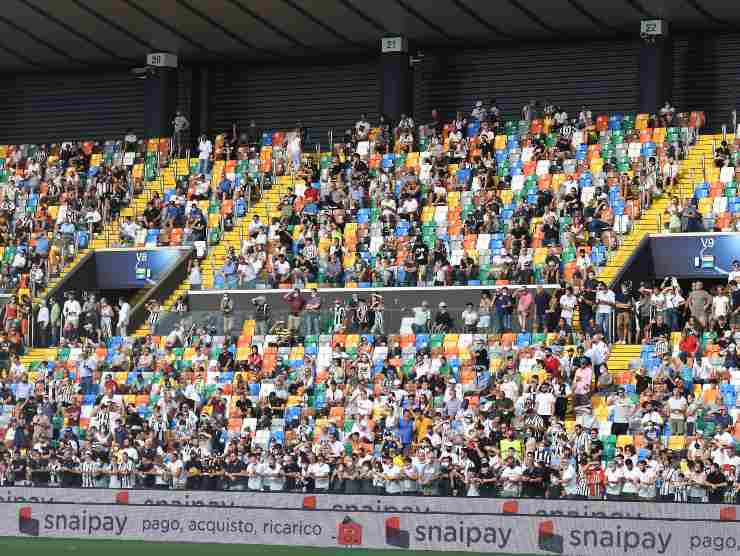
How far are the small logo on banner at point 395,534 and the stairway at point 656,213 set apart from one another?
11421 millimetres

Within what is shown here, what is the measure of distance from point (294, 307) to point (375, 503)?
38.3ft

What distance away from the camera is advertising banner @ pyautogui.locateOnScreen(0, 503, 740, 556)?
Answer: 73.6ft

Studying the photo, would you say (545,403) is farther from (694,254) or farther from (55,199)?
(55,199)

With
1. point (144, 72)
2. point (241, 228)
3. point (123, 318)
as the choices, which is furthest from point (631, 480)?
point (144, 72)

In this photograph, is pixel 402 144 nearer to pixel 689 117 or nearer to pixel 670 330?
pixel 689 117

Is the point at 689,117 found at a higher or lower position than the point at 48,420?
higher

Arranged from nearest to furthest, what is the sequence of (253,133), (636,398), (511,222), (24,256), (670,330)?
1. (636,398)
2. (670,330)
3. (511,222)
4. (24,256)
5. (253,133)

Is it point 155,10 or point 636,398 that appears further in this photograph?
point 155,10

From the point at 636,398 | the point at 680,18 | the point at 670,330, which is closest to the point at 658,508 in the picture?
the point at 636,398

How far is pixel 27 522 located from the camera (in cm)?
2684

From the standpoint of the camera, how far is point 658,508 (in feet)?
75.1

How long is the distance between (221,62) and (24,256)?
1006 cm

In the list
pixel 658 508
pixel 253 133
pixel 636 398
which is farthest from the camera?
pixel 253 133

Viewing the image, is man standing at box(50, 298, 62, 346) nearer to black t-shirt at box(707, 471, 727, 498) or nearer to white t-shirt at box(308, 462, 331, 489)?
white t-shirt at box(308, 462, 331, 489)
